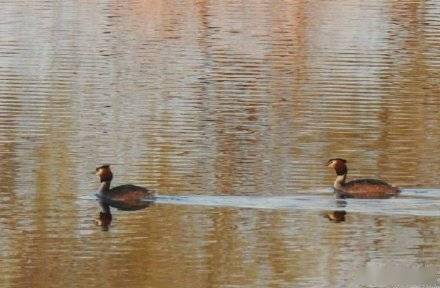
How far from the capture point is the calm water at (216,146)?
16.8 m

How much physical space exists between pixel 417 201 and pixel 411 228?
4.94 feet

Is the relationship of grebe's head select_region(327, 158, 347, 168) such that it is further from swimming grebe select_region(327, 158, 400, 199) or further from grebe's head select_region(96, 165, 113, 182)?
grebe's head select_region(96, 165, 113, 182)

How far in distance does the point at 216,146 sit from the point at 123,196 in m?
4.37

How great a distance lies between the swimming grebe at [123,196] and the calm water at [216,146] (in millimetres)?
171

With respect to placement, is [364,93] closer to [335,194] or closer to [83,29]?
[335,194]

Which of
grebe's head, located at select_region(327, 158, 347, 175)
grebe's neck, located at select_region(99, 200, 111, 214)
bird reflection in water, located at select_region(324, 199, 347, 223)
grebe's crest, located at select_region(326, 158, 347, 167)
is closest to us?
bird reflection in water, located at select_region(324, 199, 347, 223)

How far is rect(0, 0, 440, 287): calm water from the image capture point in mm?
16828

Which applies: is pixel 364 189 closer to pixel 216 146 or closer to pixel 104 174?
pixel 104 174

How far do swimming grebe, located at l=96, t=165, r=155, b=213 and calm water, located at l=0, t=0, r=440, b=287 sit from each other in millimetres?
171

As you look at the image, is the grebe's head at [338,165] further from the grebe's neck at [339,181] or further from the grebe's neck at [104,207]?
the grebe's neck at [104,207]

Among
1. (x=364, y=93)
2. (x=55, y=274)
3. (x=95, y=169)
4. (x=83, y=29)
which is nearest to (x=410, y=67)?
(x=364, y=93)

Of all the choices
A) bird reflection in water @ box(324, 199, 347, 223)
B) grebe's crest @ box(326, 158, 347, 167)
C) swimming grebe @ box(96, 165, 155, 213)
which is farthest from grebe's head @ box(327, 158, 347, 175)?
swimming grebe @ box(96, 165, 155, 213)

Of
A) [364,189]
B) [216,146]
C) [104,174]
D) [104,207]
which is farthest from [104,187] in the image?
[216,146]

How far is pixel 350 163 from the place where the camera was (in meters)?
22.8
